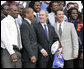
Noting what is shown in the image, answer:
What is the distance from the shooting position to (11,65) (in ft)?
19.6

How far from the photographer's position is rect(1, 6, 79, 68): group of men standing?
5.94 m

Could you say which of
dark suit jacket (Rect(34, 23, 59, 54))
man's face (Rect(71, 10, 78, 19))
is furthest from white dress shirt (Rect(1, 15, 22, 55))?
man's face (Rect(71, 10, 78, 19))

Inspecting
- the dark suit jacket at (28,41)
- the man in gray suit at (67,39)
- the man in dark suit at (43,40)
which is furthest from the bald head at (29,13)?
the man in gray suit at (67,39)

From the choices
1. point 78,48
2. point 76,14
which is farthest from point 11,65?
point 76,14

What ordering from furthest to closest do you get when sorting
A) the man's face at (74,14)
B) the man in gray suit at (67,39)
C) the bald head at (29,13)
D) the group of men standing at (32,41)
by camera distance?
the man's face at (74,14) → the man in gray suit at (67,39) → the bald head at (29,13) → the group of men standing at (32,41)

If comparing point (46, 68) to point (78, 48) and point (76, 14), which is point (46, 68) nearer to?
point (78, 48)

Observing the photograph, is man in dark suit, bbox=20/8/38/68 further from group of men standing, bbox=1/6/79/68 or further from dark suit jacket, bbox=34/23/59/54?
dark suit jacket, bbox=34/23/59/54

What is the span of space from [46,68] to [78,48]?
1.05 metres

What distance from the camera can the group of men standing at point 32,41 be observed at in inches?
234

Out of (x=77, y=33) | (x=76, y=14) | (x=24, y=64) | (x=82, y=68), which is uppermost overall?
(x=76, y=14)

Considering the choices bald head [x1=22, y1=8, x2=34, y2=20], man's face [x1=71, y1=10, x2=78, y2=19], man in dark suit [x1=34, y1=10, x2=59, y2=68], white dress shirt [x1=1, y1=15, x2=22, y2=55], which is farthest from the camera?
man's face [x1=71, y1=10, x2=78, y2=19]

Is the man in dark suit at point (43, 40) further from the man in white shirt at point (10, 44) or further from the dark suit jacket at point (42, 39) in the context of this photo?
the man in white shirt at point (10, 44)

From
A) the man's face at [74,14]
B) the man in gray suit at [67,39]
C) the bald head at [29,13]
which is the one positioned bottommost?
the man in gray suit at [67,39]

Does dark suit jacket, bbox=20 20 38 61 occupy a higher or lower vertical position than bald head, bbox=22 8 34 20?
lower
